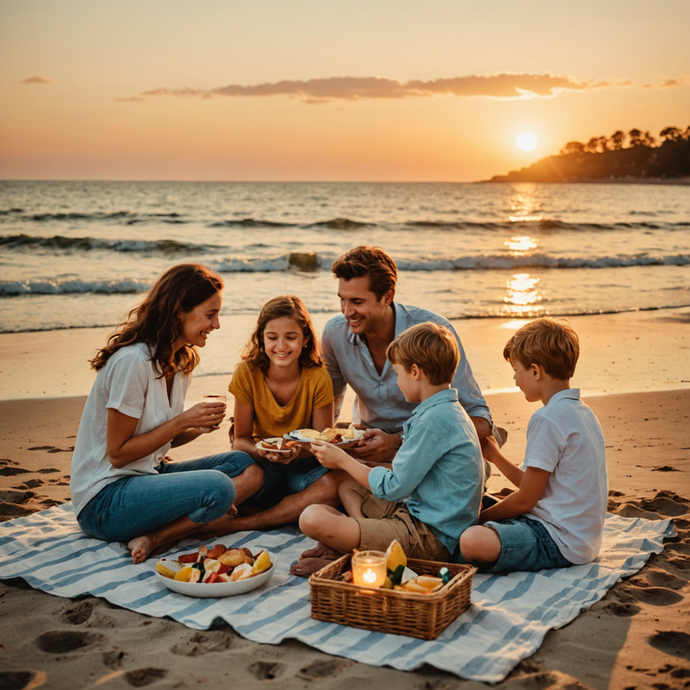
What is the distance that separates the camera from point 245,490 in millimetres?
3918

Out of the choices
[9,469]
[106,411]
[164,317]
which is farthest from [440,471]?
[9,469]

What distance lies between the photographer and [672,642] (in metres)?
2.65

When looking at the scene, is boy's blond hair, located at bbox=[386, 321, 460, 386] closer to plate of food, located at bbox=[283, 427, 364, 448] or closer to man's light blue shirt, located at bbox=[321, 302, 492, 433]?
plate of food, located at bbox=[283, 427, 364, 448]

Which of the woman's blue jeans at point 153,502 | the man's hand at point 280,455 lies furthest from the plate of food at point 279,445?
the woman's blue jeans at point 153,502

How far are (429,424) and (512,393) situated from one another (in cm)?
439

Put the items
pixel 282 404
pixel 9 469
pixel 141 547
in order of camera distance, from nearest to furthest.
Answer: pixel 141 547
pixel 282 404
pixel 9 469

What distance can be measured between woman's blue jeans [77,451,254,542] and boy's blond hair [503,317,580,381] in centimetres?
Answer: 175

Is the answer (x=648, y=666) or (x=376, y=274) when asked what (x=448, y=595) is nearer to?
(x=648, y=666)

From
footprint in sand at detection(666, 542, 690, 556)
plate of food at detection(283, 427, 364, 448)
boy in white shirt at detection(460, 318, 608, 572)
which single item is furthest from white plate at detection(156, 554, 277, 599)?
footprint in sand at detection(666, 542, 690, 556)

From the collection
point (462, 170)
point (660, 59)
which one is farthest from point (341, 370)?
point (462, 170)

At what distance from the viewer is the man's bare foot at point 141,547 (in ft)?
11.1

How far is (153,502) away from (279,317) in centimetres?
127

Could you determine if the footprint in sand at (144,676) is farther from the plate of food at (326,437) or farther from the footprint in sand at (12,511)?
the footprint in sand at (12,511)

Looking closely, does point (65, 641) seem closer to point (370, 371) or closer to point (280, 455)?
point (280, 455)
